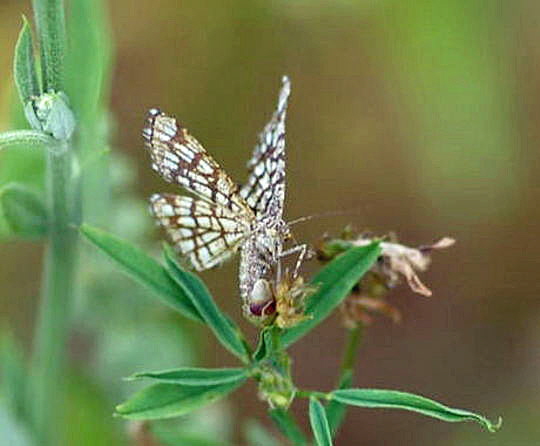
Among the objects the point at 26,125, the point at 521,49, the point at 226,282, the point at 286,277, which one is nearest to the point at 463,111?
the point at 521,49

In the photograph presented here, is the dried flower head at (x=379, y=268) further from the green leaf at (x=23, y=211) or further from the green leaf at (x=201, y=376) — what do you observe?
the green leaf at (x=23, y=211)

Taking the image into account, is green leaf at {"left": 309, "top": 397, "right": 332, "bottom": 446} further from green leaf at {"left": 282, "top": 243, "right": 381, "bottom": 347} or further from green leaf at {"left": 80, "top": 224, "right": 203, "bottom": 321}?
green leaf at {"left": 80, "top": 224, "right": 203, "bottom": 321}

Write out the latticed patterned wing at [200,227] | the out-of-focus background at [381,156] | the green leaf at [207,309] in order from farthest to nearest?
1. the out-of-focus background at [381,156]
2. the green leaf at [207,309]
3. the latticed patterned wing at [200,227]

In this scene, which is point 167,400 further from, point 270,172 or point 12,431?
point 12,431

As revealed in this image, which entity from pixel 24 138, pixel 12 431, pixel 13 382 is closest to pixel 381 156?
pixel 13 382

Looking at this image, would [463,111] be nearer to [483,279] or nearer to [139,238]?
[483,279]

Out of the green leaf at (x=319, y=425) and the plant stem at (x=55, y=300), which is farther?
the plant stem at (x=55, y=300)

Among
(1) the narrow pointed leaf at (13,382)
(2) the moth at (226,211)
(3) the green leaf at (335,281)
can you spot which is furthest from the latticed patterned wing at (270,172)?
(1) the narrow pointed leaf at (13,382)

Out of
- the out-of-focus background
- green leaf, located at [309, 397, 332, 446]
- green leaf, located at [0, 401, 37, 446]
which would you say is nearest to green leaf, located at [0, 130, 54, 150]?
green leaf, located at [309, 397, 332, 446]
